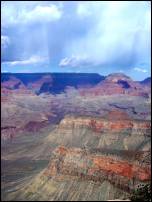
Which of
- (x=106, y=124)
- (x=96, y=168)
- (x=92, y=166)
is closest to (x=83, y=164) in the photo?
(x=92, y=166)

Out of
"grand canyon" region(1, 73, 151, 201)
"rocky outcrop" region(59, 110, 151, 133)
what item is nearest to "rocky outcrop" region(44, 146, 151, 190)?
"grand canyon" region(1, 73, 151, 201)

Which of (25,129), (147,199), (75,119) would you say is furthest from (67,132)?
(147,199)

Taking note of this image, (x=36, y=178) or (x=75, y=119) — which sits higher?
(x=75, y=119)

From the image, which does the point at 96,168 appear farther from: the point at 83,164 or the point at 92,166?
the point at 83,164

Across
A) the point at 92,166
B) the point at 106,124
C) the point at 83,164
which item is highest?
the point at 106,124

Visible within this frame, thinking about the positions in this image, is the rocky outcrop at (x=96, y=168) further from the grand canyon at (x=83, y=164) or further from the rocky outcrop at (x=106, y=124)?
the rocky outcrop at (x=106, y=124)

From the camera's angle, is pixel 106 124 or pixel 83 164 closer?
pixel 83 164

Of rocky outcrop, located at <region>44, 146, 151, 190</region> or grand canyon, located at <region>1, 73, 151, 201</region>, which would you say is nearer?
rocky outcrop, located at <region>44, 146, 151, 190</region>

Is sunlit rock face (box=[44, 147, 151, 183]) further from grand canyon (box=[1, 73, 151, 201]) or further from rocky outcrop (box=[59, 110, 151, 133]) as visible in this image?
rocky outcrop (box=[59, 110, 151, 133])

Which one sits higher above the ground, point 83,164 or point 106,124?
point 106,124

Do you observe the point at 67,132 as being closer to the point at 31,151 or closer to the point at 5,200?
the point at 31,151

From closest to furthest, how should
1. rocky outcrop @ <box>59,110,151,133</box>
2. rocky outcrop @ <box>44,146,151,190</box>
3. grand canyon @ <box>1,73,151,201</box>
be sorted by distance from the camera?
1. rocky outcrop @ <box>44,146,151,190</box>
2. grand canyon @ <box>1,73,151,201</box>
3. rocky outcrop @ <box>59,110,151,133</box>
